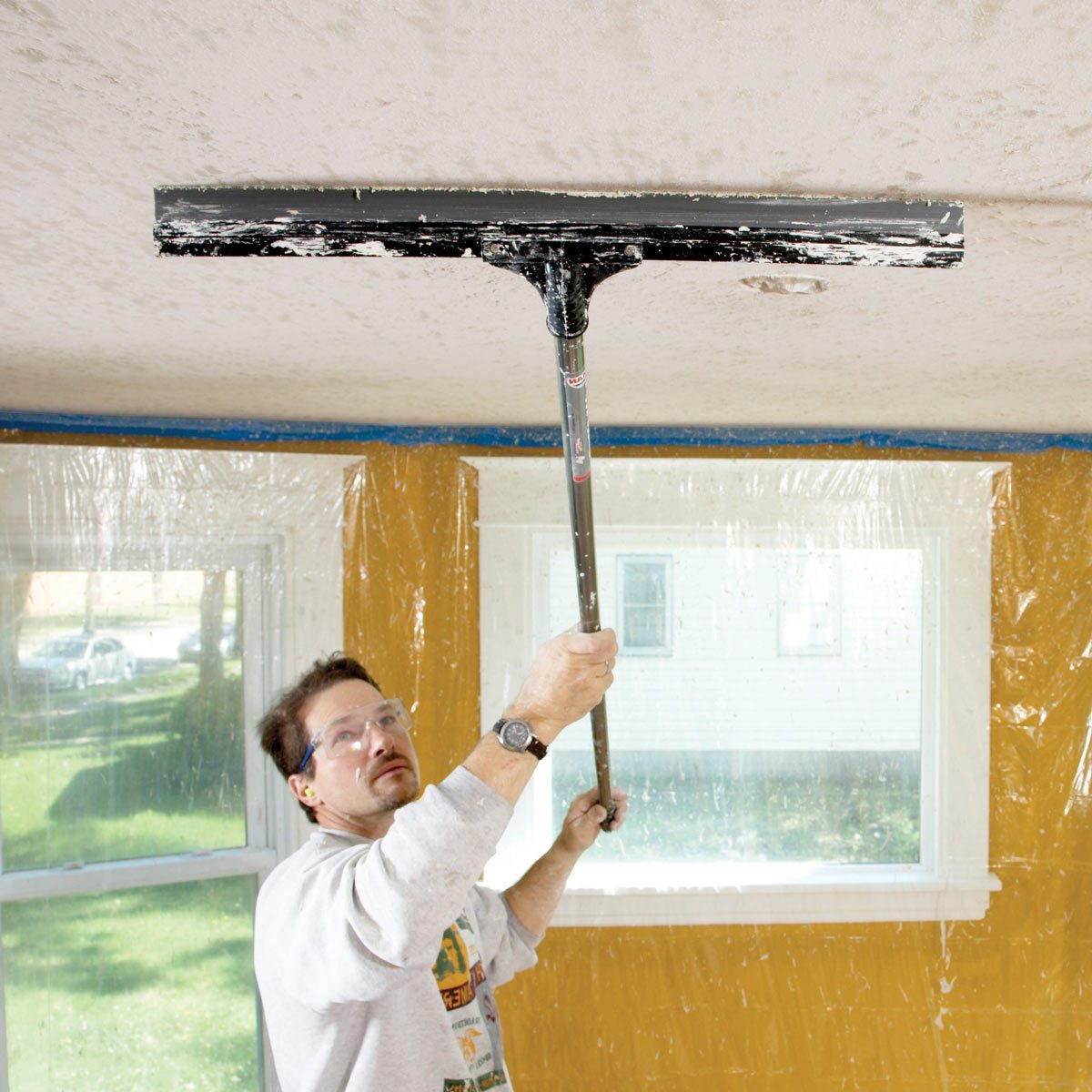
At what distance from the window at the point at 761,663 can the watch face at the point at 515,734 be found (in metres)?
1.13

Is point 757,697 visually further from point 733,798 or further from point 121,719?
point 121,719

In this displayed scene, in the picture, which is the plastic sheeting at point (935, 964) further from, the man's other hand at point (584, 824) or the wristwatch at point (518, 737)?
the wristwatch at point (518, 737)

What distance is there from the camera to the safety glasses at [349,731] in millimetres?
1279

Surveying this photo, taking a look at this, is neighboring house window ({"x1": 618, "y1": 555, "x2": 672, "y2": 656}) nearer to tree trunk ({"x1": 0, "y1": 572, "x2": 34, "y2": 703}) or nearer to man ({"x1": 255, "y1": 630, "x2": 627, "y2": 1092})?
man ({"x1": 255, "y1": 630, "x2": 627, "y2": 1092})

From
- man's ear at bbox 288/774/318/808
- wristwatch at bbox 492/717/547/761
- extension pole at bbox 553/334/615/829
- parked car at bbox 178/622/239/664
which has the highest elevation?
extension pole at bbox 553/334/615/829

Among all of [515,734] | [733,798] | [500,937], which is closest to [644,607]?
[733,798]

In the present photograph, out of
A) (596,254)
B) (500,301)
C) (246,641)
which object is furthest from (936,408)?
(246,641)

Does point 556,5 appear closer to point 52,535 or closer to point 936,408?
point 936,408

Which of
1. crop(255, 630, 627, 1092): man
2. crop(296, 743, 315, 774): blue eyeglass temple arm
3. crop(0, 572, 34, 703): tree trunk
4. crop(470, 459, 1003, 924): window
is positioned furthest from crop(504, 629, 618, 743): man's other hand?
crop(0, 572, 34, 703): tree trunk

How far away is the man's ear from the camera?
129 centimetres

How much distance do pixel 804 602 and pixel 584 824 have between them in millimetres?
856

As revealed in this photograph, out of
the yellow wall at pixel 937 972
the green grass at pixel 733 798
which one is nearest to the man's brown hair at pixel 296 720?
the green grass at pixel 733 798

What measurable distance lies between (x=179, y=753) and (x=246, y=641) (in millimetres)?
270

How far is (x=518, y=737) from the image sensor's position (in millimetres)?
884
